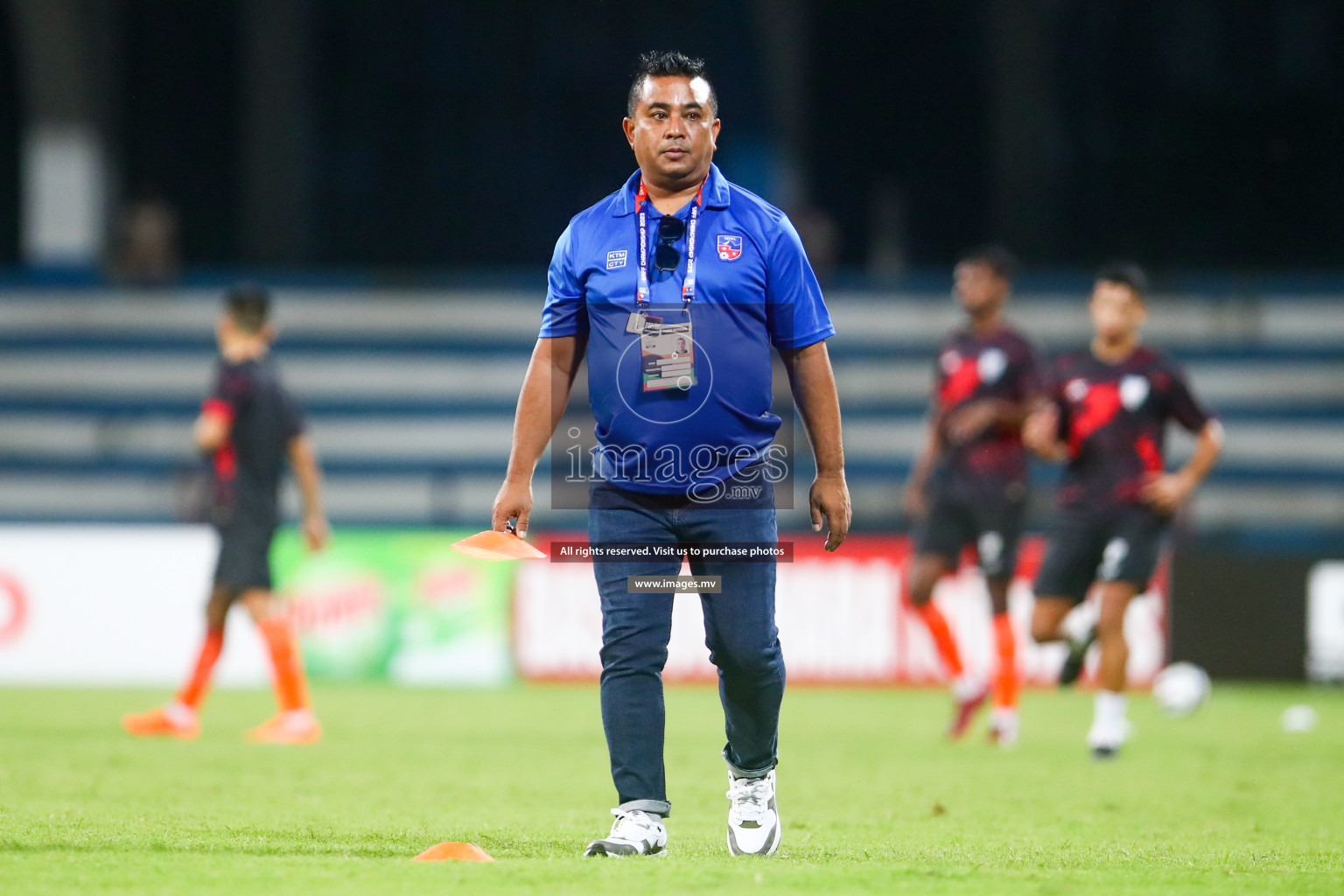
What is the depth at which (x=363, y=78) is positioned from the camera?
1950cm

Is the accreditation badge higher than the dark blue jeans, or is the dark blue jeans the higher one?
the accreditation badge

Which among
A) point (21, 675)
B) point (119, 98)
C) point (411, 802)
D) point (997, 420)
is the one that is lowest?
point (21, 675)

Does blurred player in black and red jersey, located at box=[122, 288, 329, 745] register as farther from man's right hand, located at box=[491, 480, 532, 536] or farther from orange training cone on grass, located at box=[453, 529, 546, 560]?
orange training cone on grass, located at box=[453, 529, 546, 560]

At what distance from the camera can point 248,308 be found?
870 centimetres

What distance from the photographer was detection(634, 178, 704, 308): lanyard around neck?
186 inches

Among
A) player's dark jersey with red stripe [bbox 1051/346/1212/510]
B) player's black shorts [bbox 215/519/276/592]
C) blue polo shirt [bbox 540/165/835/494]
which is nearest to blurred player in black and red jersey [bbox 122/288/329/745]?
player's black shorts [bbox 215/519/276/592]

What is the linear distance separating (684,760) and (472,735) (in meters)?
1.71

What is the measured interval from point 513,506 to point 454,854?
0.97 meters

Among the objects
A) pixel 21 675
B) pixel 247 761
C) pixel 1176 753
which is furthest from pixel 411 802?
pixel 21 675

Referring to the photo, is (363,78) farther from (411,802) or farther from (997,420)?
(411,802)

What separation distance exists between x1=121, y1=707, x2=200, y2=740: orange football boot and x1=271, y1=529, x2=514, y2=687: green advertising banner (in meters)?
3.99

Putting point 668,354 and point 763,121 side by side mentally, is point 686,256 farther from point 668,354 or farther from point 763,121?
point 763,121

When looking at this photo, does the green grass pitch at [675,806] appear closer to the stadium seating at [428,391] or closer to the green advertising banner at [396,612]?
the green advertising banner at [396,612]

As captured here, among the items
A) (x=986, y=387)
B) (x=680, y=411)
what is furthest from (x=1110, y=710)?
(x=680, y=411)
